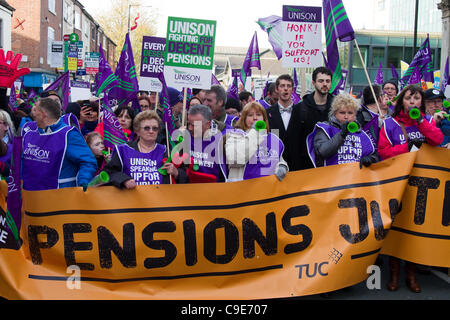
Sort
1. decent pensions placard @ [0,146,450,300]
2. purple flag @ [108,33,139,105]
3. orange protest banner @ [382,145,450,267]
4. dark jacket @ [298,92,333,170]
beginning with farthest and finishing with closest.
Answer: purple flag @ [108,33,139,105] < dark jacket @ [298,92,333,170] < orange protest banner @ [382,145,450,267] < decent pensions placard @ [0,146,450,300]

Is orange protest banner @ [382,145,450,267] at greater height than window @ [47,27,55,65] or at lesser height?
lesser

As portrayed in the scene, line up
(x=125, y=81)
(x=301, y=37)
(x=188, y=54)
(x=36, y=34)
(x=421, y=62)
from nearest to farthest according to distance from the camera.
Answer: (x=188, y=54) → (x=301, y=37) → (x=125, y=81) → (x=421, y=62) → (x=36, y=34)

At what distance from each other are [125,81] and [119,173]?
155 inches

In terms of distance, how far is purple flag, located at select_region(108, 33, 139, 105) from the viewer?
26.4 ft

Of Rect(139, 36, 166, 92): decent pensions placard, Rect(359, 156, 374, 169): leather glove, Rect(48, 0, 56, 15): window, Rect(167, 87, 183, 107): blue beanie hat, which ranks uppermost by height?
Rect(48, 0, 56, 15): window

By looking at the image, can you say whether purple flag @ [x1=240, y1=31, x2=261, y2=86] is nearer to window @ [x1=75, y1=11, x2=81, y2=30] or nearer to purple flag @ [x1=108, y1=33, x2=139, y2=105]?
purple flag @ [x1=108, y1=33, x2=139, y2=105]

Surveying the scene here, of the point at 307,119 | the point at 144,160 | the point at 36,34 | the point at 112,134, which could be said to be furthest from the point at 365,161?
the point at 36,34

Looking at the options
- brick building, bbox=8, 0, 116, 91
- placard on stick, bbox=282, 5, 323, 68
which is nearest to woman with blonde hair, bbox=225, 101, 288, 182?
placard on stick, bbox=282, 5, 323, 68

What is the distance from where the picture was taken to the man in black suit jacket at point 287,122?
19.7 ft

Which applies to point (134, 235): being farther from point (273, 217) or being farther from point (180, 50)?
point (180, 50)

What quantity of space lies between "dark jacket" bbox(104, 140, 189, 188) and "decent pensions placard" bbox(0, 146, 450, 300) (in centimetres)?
12

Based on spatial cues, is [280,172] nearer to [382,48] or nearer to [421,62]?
[421,62]

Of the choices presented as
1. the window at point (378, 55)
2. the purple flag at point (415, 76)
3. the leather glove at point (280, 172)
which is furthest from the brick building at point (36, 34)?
the leather glove at point (280, 172)

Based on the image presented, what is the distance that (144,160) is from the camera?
4648mm
